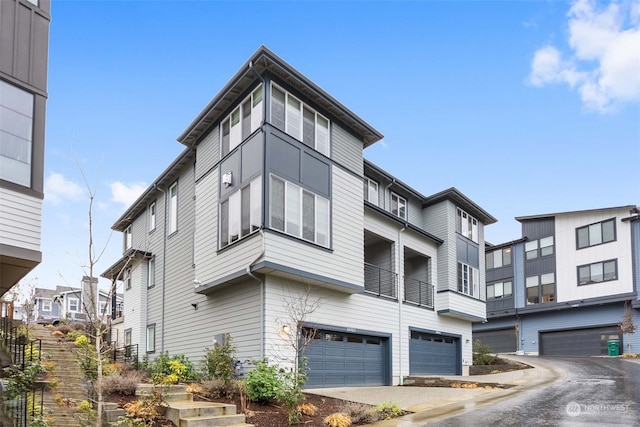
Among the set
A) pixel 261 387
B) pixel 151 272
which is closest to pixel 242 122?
pixel 261 387

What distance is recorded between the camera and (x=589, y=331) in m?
36.9

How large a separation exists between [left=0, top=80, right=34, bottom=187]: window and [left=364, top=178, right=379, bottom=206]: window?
1299cm

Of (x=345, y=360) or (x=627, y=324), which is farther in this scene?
(x=627, y=324)

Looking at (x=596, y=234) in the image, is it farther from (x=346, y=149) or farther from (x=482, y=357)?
(x=346, y=149)

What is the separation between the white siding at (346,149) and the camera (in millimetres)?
17766

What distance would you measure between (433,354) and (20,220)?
17.4 metres

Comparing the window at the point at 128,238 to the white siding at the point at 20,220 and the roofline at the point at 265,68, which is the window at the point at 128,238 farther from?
the white siding at the point at 20,220

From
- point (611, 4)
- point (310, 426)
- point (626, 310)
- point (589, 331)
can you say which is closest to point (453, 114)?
point (611, 4)

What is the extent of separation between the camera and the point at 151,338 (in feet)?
72.9

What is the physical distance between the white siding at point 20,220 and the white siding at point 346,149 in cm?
918

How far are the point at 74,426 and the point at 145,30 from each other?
38.4 feet

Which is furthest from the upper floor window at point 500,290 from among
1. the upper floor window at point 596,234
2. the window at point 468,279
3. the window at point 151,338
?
the window at point 151,338

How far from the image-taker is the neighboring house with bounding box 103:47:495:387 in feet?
49.7

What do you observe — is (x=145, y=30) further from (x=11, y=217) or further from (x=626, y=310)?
(x=626, y=310)
